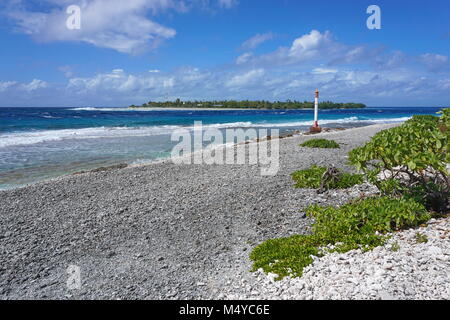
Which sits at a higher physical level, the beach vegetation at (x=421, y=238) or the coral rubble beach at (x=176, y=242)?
the beach vegetation at (x=421, y=238)

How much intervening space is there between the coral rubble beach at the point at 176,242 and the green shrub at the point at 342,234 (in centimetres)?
21

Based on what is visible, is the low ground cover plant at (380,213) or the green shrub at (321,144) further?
the green shrub at (321,144)

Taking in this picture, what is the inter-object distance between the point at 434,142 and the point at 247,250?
3.30 m

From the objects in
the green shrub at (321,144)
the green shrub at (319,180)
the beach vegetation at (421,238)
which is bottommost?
the beach vegetation at (421,238)

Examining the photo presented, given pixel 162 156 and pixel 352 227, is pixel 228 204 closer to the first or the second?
pixel 352 227

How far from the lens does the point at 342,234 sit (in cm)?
503

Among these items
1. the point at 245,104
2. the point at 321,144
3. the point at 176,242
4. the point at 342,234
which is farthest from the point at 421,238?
the point at 245,104

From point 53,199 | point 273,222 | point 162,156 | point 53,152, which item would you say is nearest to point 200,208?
point 273,222

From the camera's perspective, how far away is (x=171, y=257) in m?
5.27

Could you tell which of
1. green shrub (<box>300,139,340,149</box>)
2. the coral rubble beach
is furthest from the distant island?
the coral rubble beach

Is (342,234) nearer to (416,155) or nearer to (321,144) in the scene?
(416,155)

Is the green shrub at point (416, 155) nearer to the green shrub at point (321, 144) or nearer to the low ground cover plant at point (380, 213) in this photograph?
the low ground cover plant at point (380, 213)

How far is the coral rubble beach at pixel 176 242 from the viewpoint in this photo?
4.03 metres

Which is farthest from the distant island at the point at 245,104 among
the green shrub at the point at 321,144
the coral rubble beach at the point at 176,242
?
the coral rubble beach at the point at 176,242
